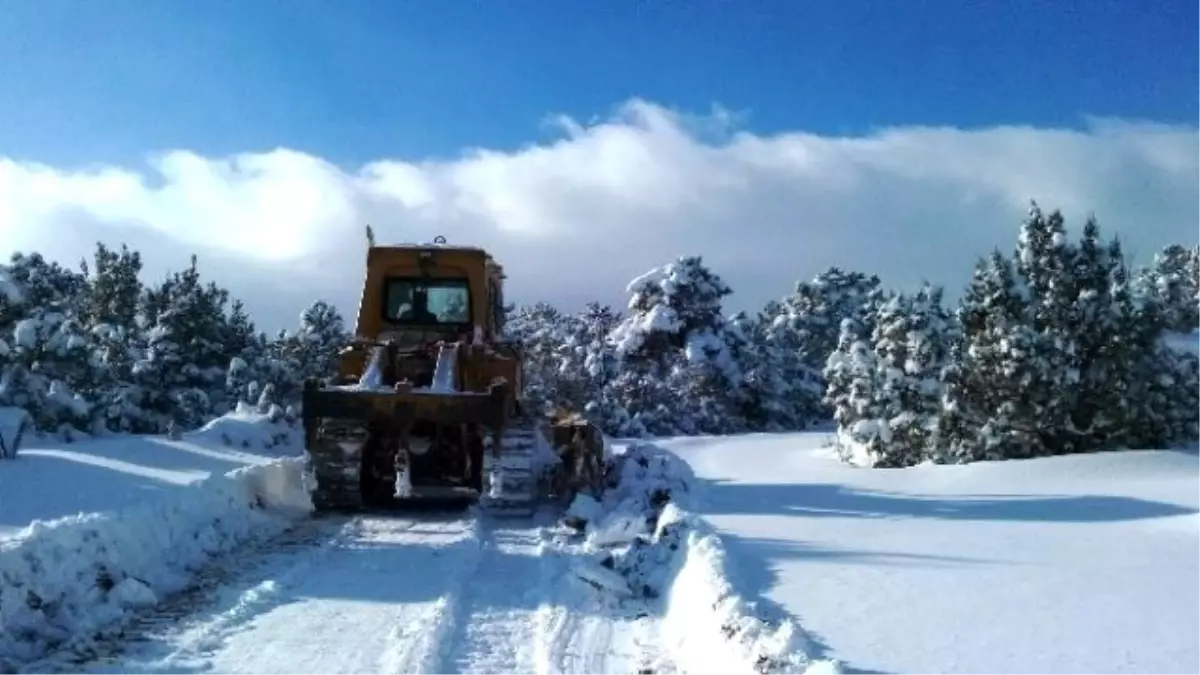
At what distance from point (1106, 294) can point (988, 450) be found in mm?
3737

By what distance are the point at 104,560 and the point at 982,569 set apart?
6.06 m

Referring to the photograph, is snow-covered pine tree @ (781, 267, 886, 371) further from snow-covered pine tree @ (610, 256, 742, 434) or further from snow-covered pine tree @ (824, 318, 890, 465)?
snow-covered pine tree @ (824, 318, 890, 465)

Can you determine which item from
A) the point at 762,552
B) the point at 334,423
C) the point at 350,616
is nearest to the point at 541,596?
the point at 350,616

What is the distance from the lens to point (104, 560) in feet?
26.5

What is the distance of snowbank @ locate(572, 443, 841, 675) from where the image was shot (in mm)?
5758

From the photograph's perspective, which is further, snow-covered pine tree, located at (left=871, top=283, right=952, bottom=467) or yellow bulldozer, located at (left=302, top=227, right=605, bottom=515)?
snow-covered pine tree, located at (left=871, top=283, right=952, bottom=467)

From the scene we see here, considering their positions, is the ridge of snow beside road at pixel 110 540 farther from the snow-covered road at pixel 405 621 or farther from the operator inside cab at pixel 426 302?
the operator inside cab at pixel 426 302

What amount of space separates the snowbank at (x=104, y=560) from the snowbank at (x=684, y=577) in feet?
10.3

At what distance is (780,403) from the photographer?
48.5m

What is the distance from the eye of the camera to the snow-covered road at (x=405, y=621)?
6.39 meters

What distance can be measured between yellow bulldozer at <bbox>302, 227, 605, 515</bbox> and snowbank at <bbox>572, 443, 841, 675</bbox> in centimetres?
103

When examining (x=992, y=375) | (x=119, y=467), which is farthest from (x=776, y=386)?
(x=119, y=467)

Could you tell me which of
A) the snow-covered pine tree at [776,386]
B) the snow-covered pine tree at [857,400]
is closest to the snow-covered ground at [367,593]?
the snow-covered pine tree at [857,400]

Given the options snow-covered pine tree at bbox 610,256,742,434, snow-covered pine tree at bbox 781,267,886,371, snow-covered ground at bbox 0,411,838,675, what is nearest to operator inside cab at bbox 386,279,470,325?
snow-covered ground at bbox 0,411,838,675
